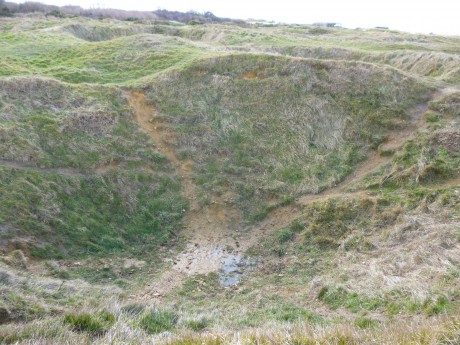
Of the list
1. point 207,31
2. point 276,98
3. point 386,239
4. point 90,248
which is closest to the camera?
point 386,239

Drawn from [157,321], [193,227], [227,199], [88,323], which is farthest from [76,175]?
[88,323]

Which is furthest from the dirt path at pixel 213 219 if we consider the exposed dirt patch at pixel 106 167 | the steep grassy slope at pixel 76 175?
the exposed dirt patch at pixel 106 167

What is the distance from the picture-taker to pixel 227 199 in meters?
16.2

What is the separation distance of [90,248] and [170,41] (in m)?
18.9

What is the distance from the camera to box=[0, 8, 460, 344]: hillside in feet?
26.3

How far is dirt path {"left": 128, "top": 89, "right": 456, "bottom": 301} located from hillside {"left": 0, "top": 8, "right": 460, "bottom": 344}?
6cm

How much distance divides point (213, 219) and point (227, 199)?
42.1 inches

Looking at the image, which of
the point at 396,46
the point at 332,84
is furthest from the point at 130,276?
the point at 396,46

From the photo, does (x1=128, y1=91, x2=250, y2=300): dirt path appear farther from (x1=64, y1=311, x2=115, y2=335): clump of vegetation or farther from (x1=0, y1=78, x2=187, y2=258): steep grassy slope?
(x1=64, y1=311, x2=115, y2=335): clump of vegetation

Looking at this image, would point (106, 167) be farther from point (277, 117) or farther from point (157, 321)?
point (157, 321)

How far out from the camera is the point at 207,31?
40.5 meters

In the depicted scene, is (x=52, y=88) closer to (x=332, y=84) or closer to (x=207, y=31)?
(x=332, y=84)

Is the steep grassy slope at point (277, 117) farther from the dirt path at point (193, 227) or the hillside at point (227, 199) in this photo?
the dirt path at point (193, 227)

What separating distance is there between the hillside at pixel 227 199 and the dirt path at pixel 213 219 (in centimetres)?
6
